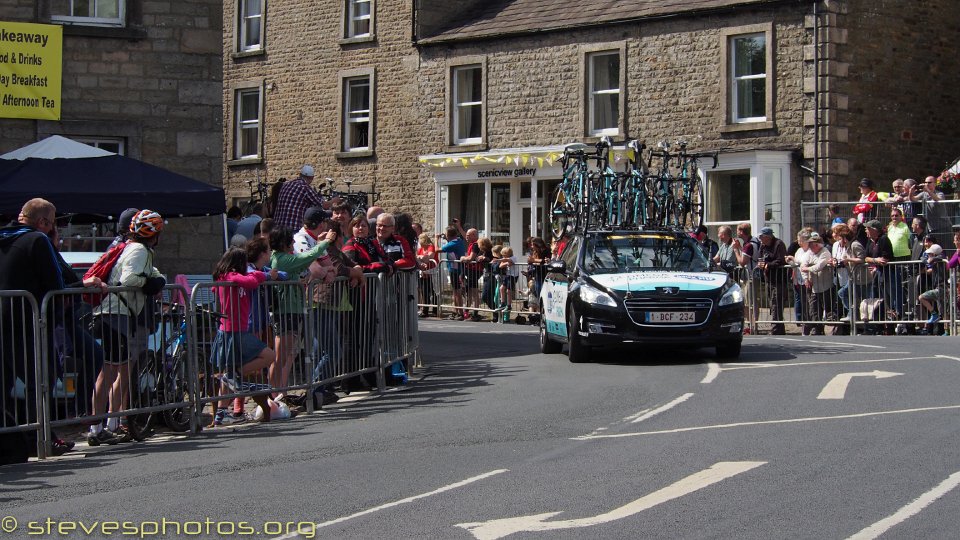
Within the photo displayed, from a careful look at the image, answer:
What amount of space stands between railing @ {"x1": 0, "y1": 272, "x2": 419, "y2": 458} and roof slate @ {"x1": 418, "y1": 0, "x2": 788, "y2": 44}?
1986 centimetres

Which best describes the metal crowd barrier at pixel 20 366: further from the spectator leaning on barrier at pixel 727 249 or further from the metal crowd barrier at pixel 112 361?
the spectator leaning on barrier at pixel 727 249

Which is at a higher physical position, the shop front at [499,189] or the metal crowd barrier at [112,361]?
the shop front at [499,189]

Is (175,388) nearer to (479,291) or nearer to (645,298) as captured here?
(645,298)

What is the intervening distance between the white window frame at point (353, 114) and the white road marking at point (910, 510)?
1257 inches

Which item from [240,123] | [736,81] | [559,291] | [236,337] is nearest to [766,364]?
[559,291]

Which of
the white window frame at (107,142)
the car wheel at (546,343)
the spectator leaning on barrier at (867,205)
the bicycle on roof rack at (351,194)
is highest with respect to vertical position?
the bicycle on roof rack at (351,194)

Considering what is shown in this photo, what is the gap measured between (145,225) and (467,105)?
1045 inches

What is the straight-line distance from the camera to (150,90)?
21078mm

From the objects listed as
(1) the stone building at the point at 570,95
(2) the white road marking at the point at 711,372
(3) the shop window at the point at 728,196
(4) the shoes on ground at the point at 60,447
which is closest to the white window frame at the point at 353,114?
(1) the stone building at the point at 570,95

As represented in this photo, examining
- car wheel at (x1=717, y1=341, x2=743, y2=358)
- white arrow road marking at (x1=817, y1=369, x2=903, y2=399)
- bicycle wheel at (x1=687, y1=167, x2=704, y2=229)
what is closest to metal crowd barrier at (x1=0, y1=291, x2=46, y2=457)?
white arrow road marking at (x1=817, y1=369, x2=903, y2=399)

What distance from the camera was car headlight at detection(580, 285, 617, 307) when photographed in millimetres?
17484

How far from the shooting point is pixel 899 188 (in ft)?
87.4

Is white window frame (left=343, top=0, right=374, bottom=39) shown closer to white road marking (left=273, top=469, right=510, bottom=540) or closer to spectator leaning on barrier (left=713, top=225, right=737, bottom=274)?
A: spectator leaning on barrier (left=713, top=225, right=737, bottom=274)

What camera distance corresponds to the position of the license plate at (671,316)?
17344 mm
